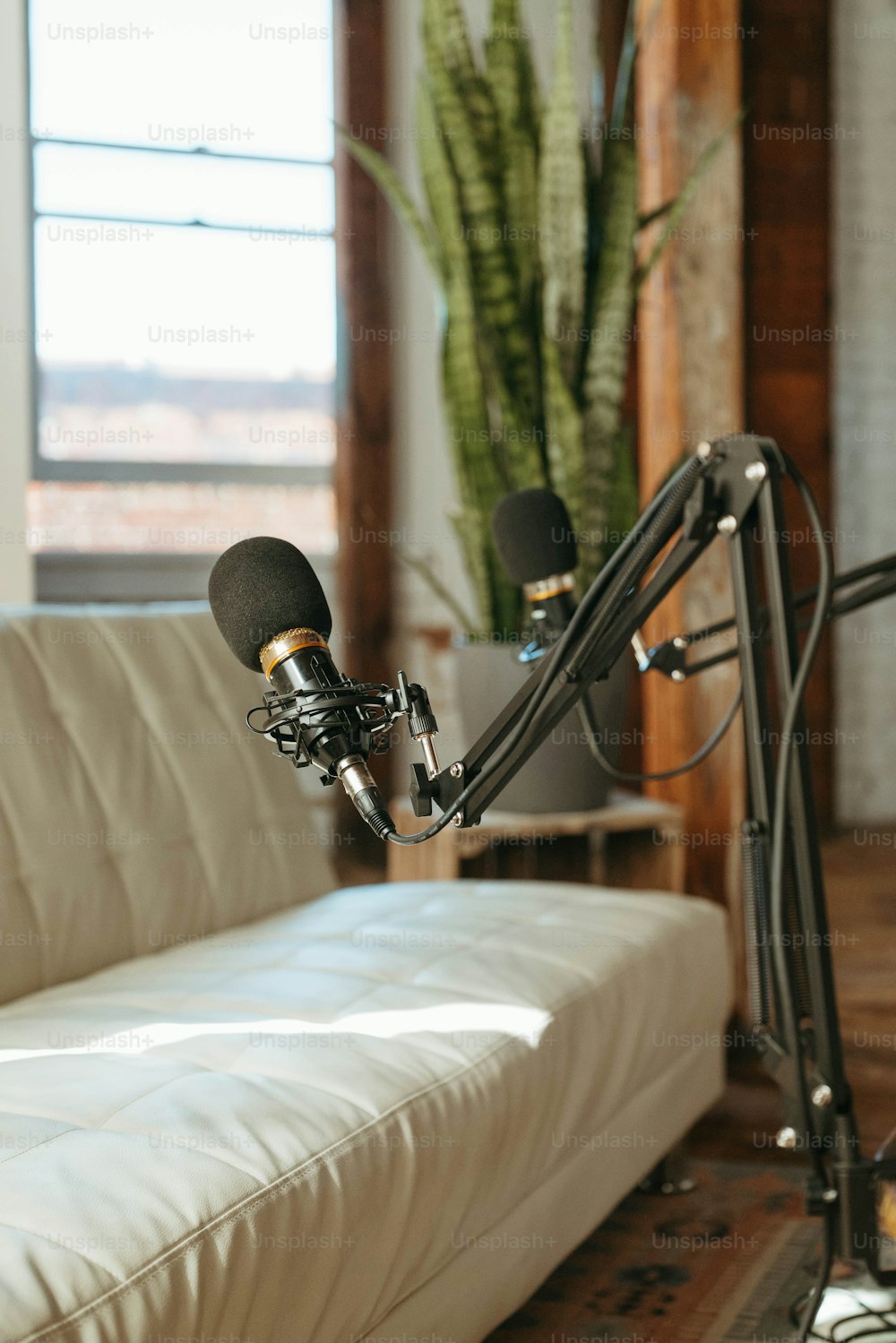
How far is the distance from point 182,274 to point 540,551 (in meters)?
2.84

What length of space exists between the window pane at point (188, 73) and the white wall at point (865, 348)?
1738mm

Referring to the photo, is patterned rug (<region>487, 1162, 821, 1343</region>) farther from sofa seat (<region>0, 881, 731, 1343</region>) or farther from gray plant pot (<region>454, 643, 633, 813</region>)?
gray plant pot (<region>454, 643, 633, 813</region>)

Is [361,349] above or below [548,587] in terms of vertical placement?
above

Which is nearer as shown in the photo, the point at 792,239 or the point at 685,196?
the point at 685,196

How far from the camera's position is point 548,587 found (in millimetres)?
1130

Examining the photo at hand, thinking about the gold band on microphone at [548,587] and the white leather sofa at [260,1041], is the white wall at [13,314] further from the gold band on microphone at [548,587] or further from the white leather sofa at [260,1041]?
the gold band on microphone at [548,587]

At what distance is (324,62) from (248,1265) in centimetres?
356

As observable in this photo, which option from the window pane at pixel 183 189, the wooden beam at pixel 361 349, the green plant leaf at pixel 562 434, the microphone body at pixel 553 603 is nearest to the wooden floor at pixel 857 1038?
the green plant leaf at pixel 562 434

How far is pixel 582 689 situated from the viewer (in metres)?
0.94

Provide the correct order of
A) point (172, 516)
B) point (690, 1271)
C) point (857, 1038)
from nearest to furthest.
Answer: point (690, 1271) < point (857, 1038) < point (172, 516)

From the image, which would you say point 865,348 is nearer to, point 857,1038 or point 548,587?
point 857,1038

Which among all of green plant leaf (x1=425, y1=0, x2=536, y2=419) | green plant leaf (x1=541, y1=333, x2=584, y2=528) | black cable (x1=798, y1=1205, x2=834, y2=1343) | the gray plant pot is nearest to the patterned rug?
black cable (x1=798, y1=1205, x2=834, y2=1343)

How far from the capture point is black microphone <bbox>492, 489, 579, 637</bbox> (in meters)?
1.12

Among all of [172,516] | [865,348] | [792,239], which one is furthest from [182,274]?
[865,348]
